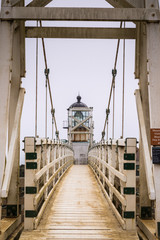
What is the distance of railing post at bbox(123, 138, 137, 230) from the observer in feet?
12.4

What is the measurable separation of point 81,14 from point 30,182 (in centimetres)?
241

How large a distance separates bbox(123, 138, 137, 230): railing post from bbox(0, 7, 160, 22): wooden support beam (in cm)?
169

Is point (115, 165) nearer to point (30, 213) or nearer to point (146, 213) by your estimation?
point (146, 213)

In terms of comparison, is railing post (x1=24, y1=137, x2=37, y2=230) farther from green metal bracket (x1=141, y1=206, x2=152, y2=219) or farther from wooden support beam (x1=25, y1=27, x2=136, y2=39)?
wooden support beam (x1=25, y1=27, x2=136, y2=39)

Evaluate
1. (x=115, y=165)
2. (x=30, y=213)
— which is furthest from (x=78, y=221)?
(x=115, y=165)

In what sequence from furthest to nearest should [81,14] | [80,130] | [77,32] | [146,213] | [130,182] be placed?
[80,130] < [77,32] < [146,213] < [81,14] < [130,182]

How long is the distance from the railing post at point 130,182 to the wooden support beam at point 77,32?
240 centimetres

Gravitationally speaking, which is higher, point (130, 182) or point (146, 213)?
point (130, 182)

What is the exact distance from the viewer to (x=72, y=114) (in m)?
27.1

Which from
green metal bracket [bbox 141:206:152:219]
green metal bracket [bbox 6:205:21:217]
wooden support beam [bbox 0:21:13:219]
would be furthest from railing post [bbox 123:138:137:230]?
green metal bracket [bbox 6:205:21:217]

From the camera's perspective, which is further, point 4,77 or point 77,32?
point 77,32

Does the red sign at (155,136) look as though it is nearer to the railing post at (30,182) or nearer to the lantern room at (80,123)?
the railing post at (30,182)

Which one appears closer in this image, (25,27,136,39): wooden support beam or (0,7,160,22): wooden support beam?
(0,7,160,22): wooden support beam

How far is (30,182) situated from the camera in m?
3.82
